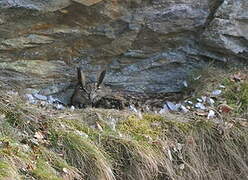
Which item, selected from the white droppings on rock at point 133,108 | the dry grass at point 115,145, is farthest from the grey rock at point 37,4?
the white droppings on rock at point 133,108

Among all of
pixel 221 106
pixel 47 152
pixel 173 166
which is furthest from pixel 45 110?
pixel 221 106

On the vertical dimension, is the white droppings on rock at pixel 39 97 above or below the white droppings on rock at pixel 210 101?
below

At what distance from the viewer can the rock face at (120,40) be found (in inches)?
215

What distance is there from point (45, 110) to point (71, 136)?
51cm

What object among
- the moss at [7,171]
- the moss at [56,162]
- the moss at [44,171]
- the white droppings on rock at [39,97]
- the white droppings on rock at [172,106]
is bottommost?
the white droppings on rock at [39,97]

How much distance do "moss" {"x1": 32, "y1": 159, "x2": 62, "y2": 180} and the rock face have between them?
4.77 ft

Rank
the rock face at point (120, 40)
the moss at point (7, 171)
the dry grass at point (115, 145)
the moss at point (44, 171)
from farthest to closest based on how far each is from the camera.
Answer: the rock face at point (120, 40), the dry grass at point (115, 145), the moss at point (44, 171), the moss at point (7, 171)

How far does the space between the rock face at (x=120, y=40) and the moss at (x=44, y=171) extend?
57.3 inches

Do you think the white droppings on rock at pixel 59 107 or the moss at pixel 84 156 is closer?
the moss at pixel 84 156

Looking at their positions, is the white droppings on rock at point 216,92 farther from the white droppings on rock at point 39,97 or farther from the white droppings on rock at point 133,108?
the white droppings on rock at point 39,97

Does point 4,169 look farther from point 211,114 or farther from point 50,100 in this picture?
point 211,114

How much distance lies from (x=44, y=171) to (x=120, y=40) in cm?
197

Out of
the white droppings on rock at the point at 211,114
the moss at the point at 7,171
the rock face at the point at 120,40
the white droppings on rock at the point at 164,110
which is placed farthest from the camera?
the white droppings on rock at the point at 164,110

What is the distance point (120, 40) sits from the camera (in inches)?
231
